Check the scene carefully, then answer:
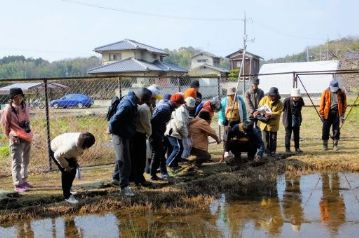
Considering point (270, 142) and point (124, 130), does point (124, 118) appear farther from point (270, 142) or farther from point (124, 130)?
point (270, 142)

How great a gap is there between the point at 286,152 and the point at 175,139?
3.14m

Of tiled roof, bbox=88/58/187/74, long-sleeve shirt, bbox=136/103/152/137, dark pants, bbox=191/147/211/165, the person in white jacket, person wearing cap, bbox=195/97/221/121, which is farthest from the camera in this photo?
tiled roof, bbox=88/58/187/74

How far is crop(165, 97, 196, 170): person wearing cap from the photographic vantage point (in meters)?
8.51

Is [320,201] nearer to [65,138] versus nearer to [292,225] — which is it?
[292,225]

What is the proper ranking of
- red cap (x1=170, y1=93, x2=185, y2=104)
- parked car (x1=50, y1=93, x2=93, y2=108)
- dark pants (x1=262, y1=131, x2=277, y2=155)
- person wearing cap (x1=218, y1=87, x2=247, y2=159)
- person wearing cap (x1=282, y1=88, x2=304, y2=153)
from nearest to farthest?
red cap (x1=170, y1=93, x2=185, y2=104)
person wearing cap (x1=218, y1=87, x2=247, y2=159)
dark pants (x1=262, y1=131, x2=277, y2=155)
person wearing cap (x1=282, y1=88, x2=304, y2=153)
parked car (x1=50, y1=93, x2=93, y2=108)

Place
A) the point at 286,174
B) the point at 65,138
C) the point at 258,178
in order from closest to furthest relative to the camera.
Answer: the point at 65,138, the point at 258,178, the point at 286,174

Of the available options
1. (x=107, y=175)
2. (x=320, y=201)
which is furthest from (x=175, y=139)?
(x=320, y=201)

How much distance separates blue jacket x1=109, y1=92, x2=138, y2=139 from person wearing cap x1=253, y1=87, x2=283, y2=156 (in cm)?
393

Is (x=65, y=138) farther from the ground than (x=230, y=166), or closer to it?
farther from the ground

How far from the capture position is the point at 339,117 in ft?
35.7

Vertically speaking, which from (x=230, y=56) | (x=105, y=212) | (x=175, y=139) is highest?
(x=230, y=56)

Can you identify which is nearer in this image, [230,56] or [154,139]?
[154,139]

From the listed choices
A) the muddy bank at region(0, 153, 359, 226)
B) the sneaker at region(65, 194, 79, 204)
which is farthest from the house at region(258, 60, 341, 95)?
the sneaker at region(65, 194, 79, 204)

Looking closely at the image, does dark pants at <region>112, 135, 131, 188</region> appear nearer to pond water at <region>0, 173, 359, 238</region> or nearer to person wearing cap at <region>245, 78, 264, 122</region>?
pond water at <region>0, 173, 359, 238</region>
